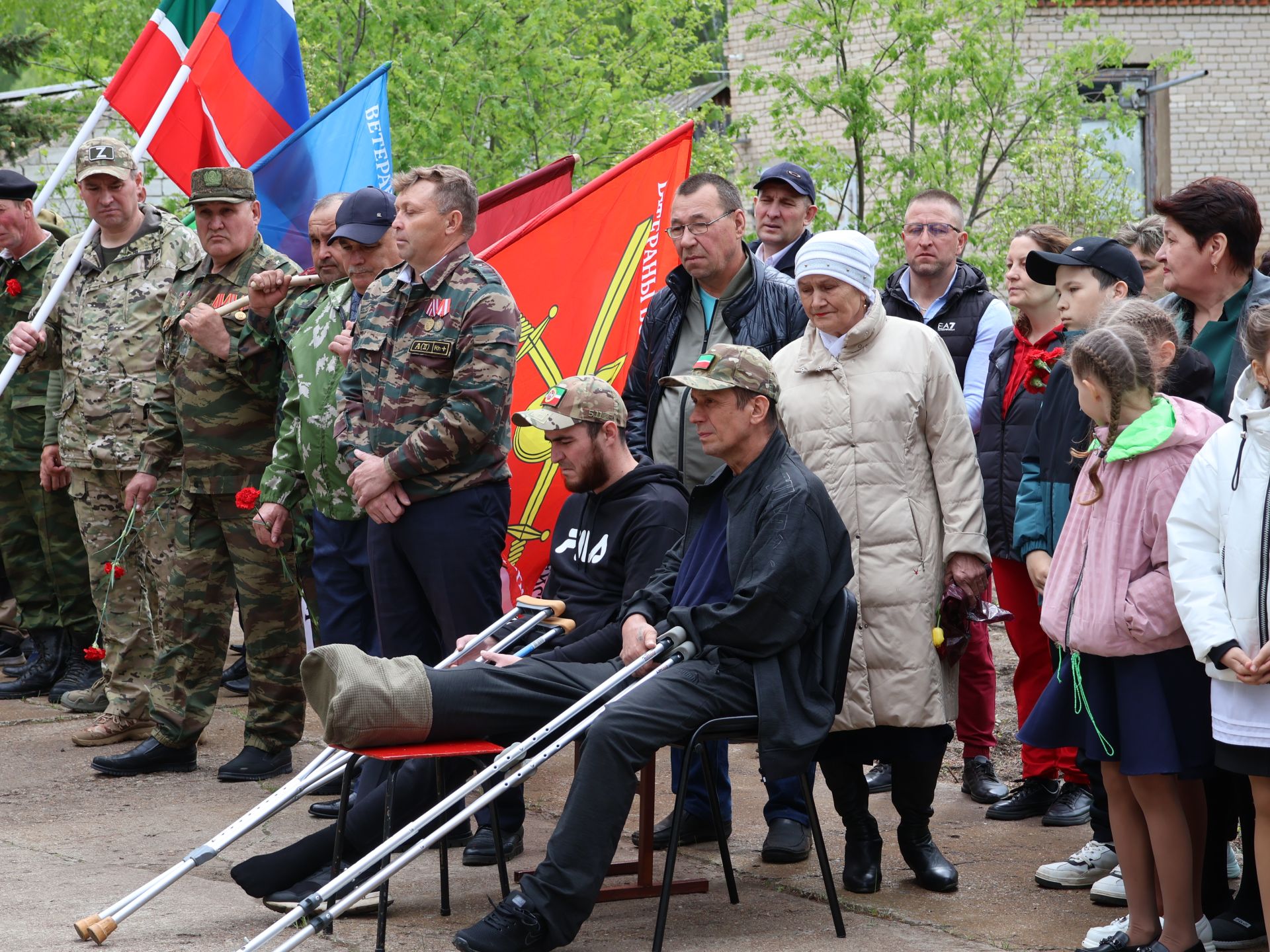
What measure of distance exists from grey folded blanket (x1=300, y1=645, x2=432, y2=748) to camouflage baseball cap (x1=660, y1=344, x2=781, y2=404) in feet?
3.95

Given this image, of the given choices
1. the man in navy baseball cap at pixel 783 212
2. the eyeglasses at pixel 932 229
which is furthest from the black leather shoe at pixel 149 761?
the eyeglasses at pixel 932 229

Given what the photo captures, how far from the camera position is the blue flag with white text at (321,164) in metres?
8.41

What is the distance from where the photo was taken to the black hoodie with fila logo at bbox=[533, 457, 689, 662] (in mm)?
5121

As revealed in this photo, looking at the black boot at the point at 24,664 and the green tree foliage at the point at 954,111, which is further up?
the green tree foliage at the point at 954,111

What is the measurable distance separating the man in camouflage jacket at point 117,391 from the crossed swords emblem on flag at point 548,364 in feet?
5.43

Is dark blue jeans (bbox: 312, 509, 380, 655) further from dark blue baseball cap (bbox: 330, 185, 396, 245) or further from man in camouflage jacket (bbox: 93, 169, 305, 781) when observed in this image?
dark blue baseball cap (bbox: 330, 185, 396, 245)

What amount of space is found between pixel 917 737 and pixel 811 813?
57 cm

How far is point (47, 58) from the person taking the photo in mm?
16594

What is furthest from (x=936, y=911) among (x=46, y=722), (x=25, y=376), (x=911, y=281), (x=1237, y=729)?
(x=25, y=376)

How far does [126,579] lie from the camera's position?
286 inches

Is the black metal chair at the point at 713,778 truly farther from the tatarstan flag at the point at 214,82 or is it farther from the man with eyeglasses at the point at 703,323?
the tatarstan flag at the point at 214,82

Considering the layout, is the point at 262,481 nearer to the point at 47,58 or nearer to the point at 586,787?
the point at 586,787

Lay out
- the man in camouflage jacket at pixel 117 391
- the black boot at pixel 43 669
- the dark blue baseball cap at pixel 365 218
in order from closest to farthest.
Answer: the dark blue baseball cap at pixel 365 218, the man in camouflage jacket at pixel 117 391, the black boot at pixel 43 669

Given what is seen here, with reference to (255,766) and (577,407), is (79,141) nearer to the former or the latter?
(255,766)
